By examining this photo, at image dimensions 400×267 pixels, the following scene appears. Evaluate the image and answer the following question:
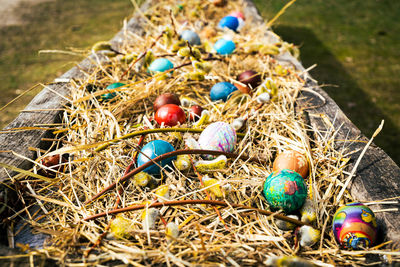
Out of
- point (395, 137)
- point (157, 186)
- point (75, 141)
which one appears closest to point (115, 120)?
point (75, 141)

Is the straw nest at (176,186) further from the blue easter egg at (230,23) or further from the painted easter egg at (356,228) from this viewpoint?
the blue easter egg at (230,23)

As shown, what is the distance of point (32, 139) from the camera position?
1.54 metres

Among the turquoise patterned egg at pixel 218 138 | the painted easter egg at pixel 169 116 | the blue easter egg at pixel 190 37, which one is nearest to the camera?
the turquoise patterned egg at pixel 218 138

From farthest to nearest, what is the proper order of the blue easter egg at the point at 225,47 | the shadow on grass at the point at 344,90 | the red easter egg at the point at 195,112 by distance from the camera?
the shadow on grass at the point at 344,90
the blue easter egg at the point at 225,47
the red easter egg at the point at 195,112

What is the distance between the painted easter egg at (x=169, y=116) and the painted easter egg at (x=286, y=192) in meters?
0.67

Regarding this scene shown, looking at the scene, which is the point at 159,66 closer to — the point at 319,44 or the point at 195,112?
the point at 195,112

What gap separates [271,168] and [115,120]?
0.94m

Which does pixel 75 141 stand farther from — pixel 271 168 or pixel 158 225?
pixel 271 168

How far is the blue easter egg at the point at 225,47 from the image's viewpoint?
8.39 feet

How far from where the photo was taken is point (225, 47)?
2.56 metres

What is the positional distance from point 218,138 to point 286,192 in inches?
17.9

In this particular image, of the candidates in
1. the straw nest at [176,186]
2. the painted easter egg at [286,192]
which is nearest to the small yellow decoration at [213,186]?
the straw nest at [176,186]

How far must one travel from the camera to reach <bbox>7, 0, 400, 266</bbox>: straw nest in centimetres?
112

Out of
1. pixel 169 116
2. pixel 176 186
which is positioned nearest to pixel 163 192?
pixel 176 186
